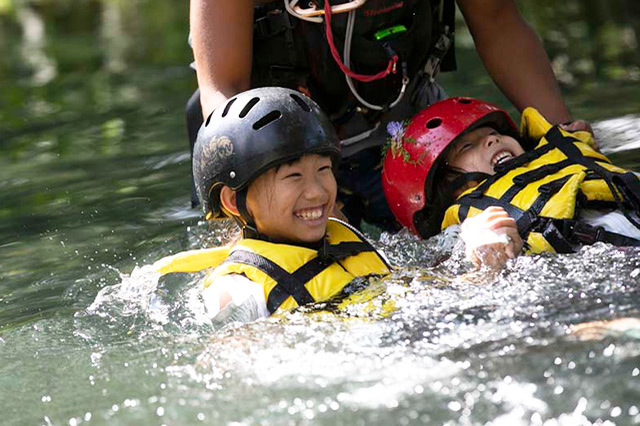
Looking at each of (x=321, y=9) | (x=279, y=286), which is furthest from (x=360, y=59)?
(x=279, y=286)

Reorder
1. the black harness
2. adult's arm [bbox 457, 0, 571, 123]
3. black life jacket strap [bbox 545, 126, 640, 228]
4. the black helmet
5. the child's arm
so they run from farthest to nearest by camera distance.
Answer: adult's arm [bbox 457, 0, 571, 123] → the black harness → black life jacket strap [bbox 545, 126, 640, 228] → the black helmet → the child's arm

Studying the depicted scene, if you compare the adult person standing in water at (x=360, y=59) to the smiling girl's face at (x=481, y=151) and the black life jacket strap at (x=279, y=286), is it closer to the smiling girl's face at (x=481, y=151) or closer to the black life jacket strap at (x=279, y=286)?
the smiling girl's face at (x=481, y=151)

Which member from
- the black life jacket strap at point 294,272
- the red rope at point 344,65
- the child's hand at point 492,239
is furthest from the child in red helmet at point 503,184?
the black life jacket strap at point 294,272

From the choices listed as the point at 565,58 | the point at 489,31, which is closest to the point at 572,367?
the point at 489,31

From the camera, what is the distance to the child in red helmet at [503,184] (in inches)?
189

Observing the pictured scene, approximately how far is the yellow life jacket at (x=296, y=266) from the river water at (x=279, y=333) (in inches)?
6.0

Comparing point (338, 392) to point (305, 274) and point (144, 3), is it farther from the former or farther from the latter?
point (144, 3)

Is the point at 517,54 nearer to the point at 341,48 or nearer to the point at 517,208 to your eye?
the point at 341,48

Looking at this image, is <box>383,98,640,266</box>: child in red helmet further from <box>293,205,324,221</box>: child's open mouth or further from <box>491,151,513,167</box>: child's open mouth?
<box>293,205,324,221</box>: child's open mouth

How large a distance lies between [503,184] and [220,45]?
1.46 m

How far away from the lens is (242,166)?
467cm

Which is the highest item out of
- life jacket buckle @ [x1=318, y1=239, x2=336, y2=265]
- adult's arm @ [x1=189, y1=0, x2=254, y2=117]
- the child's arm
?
adult's arm @ [x1=189, y1=0, x2=254, y2=117]

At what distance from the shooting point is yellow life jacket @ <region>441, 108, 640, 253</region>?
191 inches

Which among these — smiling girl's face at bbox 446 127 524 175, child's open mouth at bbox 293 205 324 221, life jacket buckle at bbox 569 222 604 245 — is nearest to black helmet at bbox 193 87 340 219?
child's open mouth at bbox 293 205 324 221
